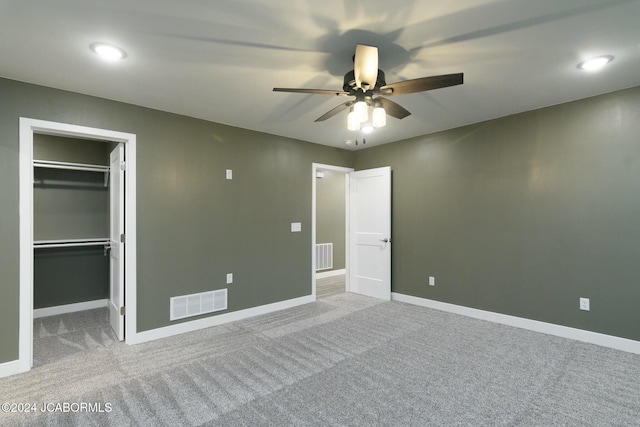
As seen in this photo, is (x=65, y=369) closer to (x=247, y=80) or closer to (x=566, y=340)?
(x=247, y=80)

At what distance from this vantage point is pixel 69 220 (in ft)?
14.5

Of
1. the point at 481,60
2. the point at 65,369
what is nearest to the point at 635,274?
the point at 481,60

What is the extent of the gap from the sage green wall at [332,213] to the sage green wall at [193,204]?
1882mm

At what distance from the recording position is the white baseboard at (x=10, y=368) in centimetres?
267

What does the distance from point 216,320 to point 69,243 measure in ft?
7.59

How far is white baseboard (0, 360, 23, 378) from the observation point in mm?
2666

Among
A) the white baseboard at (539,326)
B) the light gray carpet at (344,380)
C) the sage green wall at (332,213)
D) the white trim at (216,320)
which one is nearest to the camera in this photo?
the light gray carpet at (344,380)

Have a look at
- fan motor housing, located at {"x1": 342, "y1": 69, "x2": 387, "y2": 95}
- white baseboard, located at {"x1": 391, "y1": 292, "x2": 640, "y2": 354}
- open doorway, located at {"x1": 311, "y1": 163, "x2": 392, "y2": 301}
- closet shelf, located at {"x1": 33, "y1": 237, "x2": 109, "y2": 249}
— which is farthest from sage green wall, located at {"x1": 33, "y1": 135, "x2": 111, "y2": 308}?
white baseboard, located at {"x1": 391, "y1": 292, "x2": 640, "y2": 354}

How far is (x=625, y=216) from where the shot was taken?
3105 mm

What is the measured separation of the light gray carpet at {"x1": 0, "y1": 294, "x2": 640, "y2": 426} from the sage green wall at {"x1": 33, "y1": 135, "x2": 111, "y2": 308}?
71.2 inches

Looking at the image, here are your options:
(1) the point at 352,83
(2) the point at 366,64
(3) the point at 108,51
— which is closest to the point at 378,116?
(1) the point at 352,83

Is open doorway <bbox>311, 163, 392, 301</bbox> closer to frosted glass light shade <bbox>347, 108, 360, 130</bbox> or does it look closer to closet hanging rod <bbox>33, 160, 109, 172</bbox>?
frosted glass light shade <bbox>347, 108, 360, 130</bbox>

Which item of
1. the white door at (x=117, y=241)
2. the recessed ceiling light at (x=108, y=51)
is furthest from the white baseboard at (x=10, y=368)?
the recessed ceiling light at (x=108, y=51)

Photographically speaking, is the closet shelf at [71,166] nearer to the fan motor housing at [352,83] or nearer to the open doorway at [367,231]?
the open doorway at [367,231]
